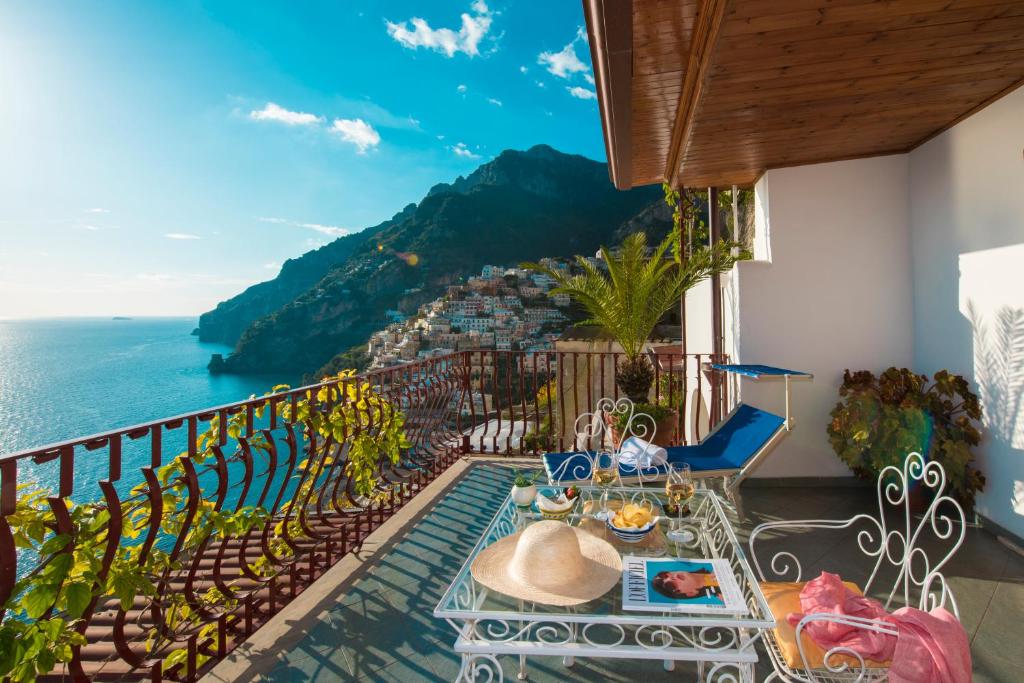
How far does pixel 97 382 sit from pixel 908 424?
49.8 meters

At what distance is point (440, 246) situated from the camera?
34156 mm

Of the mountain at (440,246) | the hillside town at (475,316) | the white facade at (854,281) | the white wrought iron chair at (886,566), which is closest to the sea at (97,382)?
the mountain at (440,246)

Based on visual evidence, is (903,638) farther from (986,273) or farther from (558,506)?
(986,273)

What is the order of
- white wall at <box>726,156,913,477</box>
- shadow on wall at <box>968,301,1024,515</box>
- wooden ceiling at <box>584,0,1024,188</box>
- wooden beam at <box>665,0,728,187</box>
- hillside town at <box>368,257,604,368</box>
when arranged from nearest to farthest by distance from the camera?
wooden ceiling at <box>584,0,1024,188</box>
wooden beam at <box>665,0,728,187</box>
shadow on wall at <box>968,301,1024,515</box>
white wall at <box>726,156,913,477</box>
hillside town at <box>368,257,604,368</box>

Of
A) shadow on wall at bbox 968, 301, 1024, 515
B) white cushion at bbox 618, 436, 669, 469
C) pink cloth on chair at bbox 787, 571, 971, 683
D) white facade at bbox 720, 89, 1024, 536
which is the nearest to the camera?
pink cloth on chair at bbox 787, 571, 971, 683

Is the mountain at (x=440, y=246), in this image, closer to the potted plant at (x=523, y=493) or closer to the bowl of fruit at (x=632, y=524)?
the potted plant at (x=523, y=493)

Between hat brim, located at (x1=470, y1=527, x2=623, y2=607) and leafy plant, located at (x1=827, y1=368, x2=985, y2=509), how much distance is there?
3198 millimetres

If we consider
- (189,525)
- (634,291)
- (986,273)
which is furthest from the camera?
(634,291)

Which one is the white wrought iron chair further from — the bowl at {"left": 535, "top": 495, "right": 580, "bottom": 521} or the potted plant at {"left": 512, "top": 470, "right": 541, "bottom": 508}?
the potted plant at {"left": 512, "top": 470, "right": 541, "bottom": 508}

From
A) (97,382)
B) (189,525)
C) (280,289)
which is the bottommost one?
(97,382)

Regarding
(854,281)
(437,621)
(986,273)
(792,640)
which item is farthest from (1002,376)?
→ (437,621)

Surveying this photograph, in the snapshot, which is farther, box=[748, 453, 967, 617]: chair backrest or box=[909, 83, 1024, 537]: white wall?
box=[909, 83, 1024, 537]: white wall

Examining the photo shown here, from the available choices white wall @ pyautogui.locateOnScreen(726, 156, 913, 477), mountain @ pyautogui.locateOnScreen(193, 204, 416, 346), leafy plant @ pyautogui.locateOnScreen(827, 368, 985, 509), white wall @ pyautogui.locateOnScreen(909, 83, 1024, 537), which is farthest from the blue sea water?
white wall @ pyautogui.locateOnScreen(909, 83, 1024, 537)

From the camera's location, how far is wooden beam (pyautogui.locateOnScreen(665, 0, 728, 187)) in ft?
8.60
